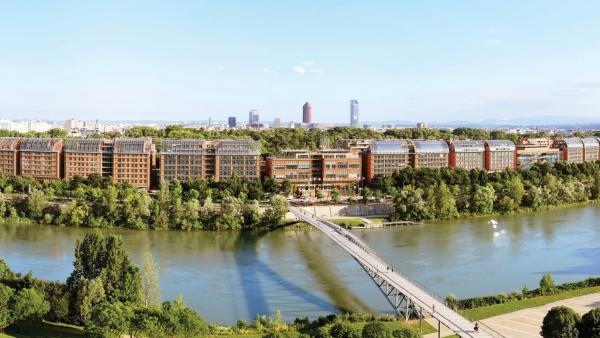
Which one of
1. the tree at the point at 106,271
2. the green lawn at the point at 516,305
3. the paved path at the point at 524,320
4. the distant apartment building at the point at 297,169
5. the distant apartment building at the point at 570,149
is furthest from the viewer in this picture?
the distant apartment building at the point at 570,149

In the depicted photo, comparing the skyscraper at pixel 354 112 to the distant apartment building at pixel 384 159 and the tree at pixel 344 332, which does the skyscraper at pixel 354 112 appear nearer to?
the distant apartment building at pixel 384 159

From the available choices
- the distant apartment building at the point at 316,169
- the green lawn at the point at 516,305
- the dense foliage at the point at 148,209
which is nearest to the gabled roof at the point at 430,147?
the distant apartment building at the point at 316,169

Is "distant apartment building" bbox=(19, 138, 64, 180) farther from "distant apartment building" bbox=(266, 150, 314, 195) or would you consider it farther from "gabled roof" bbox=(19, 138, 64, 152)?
"distant apartment building" bbox=(266, 150, 314, 195)

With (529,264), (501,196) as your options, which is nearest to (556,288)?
(529,264)

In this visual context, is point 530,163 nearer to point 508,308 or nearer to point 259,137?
point 259,137

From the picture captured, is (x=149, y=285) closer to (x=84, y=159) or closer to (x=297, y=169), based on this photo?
(x=297, y=169)

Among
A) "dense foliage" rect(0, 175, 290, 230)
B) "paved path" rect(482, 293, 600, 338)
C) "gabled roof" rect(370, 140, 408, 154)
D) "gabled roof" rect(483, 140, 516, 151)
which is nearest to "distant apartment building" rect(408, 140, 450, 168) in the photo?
"gabled roof" rect(370, 140, 408, 154)

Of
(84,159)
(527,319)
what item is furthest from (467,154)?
(527,319)
